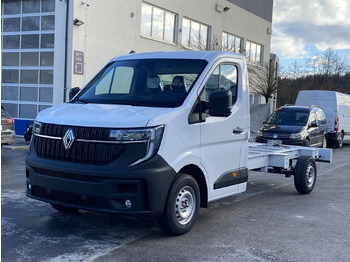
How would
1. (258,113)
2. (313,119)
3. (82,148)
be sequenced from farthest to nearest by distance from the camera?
(258,113), (313,119), (82,148)

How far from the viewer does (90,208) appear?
4.70 meters

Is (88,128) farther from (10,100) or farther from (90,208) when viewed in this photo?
(10,100)

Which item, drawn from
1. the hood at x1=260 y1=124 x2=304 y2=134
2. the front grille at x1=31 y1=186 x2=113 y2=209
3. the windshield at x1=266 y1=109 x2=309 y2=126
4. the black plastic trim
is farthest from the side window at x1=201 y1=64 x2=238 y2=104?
the windshield at x1=266 y1=109 x2=309 y2=126

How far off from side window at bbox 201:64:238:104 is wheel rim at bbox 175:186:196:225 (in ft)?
3.94

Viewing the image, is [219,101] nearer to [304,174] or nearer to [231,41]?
[304,174]

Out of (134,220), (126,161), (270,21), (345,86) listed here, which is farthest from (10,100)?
(345,86)

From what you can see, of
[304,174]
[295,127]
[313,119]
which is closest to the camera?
[304,174]

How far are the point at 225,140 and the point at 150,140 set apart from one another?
1.54 meters

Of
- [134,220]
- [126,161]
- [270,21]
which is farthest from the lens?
[270,21]

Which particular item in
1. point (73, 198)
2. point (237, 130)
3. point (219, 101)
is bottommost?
point (73, 198)

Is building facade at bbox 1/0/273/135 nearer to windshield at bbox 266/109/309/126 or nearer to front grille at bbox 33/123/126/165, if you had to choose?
windshield at bbox 266/109/309/126

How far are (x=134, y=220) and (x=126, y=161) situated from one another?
1.63m

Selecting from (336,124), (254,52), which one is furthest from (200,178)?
(254,52)

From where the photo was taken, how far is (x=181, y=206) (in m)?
5.17
